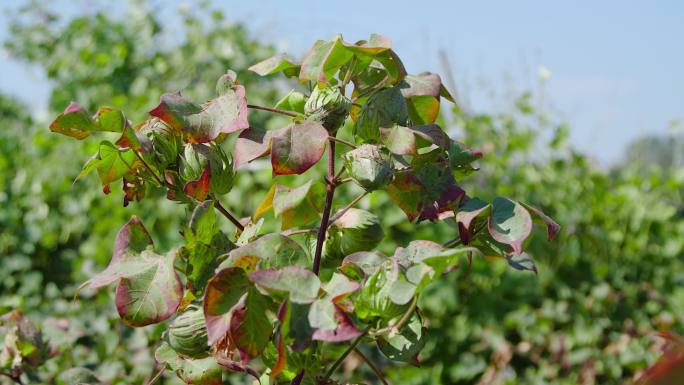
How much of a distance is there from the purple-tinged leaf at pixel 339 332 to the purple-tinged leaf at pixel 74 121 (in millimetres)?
307

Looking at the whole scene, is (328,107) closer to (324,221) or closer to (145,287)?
(324,221)

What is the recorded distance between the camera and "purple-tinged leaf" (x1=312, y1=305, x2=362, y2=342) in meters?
0.63

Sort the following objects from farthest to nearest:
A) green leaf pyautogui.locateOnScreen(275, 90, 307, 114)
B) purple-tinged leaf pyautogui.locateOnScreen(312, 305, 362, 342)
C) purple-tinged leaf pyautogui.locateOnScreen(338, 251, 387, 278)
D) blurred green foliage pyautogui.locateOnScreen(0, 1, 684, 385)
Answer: blurred green foliage pyautogui.locateOnScreen(0, 1, 684, 385) < green leaf pyautogui.locateOnScreen(275, 90, 307, 114) < purple-tinged leaf pyautogui.locateOnScreen(338, 251, 387, 278) < purple-tinged leaf pyautogui.locateOnScreen(312, 305, 362, 342)

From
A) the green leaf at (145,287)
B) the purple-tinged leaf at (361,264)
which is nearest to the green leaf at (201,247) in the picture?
the green leaf at (145,287)

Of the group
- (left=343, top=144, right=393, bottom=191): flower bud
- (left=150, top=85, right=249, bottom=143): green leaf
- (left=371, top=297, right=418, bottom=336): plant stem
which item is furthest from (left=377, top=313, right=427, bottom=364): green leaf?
(left=150, top=85, right=249, bottom=143): green leaf

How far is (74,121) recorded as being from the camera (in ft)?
2.42

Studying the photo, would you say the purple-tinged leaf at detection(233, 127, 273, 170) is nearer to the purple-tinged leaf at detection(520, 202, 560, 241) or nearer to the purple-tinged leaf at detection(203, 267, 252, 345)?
the purple-tinged leaf at detection(203, 267, 252, 345)

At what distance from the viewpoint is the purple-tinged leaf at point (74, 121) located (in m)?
0.73

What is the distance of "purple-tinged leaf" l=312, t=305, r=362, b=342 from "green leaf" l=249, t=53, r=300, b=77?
33cm

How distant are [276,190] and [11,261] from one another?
2.89 m

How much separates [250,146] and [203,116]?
6cm

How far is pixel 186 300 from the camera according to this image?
847 mm

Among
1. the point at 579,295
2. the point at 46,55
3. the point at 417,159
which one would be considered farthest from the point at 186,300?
the point at 46,55

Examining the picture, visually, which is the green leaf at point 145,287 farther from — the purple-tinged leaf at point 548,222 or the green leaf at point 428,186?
the purple-tinged leaf at point 548,222
